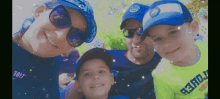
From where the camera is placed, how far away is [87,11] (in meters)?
1.73

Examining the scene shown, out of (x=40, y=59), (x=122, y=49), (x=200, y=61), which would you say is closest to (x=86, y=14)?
(x=122, y=49)

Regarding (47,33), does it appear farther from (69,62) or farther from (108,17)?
(108,17)

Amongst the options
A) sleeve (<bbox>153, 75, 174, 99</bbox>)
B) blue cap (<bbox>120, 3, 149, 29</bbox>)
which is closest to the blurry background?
blue cap (<bbox>120, 3, 149, 29</bbox>)

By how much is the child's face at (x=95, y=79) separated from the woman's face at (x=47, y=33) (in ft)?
0.80

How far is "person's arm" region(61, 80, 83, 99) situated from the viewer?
70.1 inches

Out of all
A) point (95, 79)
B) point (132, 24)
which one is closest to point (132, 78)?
point (95, 79)

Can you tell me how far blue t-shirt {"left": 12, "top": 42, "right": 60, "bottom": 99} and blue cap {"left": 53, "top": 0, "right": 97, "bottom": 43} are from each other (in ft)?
1.25

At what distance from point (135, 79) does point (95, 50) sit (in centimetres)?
41

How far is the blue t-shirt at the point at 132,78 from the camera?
1777 millimetres

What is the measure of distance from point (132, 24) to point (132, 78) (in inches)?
17.7

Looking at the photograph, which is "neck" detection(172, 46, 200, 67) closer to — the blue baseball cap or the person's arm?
the blue baseball cap

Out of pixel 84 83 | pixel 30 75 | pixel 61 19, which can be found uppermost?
pixel 61 19

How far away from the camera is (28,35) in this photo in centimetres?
172

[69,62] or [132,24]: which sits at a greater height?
[132,24]
